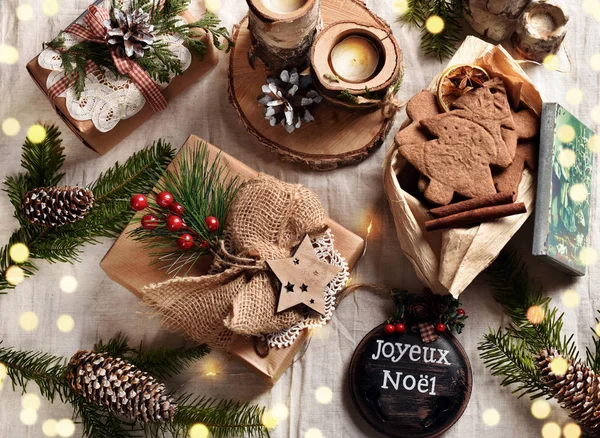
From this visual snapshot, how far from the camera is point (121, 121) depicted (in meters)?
1.45

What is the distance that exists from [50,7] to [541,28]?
3.80 feet

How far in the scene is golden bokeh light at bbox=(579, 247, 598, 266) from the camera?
4.60 feet

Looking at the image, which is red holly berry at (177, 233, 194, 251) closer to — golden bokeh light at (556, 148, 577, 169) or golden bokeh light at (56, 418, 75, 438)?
golden bokeh light at (56, 418, 75, 438)

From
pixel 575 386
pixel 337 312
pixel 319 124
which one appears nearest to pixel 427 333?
pixel 337 312

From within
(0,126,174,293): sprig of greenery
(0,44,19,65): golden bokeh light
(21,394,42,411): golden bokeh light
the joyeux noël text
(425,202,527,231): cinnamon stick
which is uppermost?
(0,44,19,65): golden bokeh light

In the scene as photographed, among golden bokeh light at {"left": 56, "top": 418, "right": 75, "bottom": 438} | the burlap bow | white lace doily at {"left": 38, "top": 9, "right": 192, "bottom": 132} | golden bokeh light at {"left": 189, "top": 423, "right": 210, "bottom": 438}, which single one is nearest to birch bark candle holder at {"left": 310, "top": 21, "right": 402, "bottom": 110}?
the burlap bow

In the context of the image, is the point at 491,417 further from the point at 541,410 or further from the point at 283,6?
the point at 283,6

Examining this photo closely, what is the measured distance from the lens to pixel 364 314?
4.75ft

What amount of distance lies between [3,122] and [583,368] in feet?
4.63

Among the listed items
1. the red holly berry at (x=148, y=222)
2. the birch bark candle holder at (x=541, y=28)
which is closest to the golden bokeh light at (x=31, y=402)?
the red holly berry at (x=148, y=222)

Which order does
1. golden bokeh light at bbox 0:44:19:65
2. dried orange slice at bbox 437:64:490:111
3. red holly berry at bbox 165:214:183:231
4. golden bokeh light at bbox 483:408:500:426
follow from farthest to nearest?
1. golden bokeh light at bbox 0:44:19:65
2. golden bokeh light at bbox 483:408:500:426
3. dried orange slice at bbox 437:64:490:111
4. red holly berry at bbox 165:214:183:231

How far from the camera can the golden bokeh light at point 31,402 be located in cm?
146

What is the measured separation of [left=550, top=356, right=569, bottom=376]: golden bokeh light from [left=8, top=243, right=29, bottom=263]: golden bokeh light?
112 centimetres

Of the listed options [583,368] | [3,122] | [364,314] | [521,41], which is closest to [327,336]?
[364,314]
